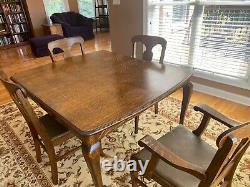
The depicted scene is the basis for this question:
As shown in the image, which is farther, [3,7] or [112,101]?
[3,7]

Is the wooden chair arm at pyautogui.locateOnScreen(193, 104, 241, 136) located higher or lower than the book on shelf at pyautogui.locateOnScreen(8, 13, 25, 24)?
lower

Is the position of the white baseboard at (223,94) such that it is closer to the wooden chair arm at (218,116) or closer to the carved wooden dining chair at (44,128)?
the wooden chair arm at (218,116)

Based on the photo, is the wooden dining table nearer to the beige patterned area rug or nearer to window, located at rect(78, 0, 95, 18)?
the beige patterned area rug

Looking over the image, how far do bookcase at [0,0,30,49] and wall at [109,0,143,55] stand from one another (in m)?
3.70

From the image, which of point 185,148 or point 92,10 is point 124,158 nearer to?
point 185,148

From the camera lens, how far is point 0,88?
10.8 ft

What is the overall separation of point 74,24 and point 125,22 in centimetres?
386

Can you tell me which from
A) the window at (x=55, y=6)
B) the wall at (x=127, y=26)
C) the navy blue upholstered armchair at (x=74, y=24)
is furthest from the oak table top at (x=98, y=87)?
the window at (x=55, y=6)

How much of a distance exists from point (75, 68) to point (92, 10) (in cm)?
641

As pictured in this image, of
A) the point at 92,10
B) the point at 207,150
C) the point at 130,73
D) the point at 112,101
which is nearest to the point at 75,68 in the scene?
the point at 130,73

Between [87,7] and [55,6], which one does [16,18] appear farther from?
[87,7]

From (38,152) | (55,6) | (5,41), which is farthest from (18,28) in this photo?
(38,152)

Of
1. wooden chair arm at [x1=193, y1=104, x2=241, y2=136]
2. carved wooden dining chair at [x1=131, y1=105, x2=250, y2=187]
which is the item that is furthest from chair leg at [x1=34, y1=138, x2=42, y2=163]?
wooden chair arm at [x1=193, y1=104, x2=241, y2=136]

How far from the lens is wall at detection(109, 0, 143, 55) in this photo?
306 centimetres
